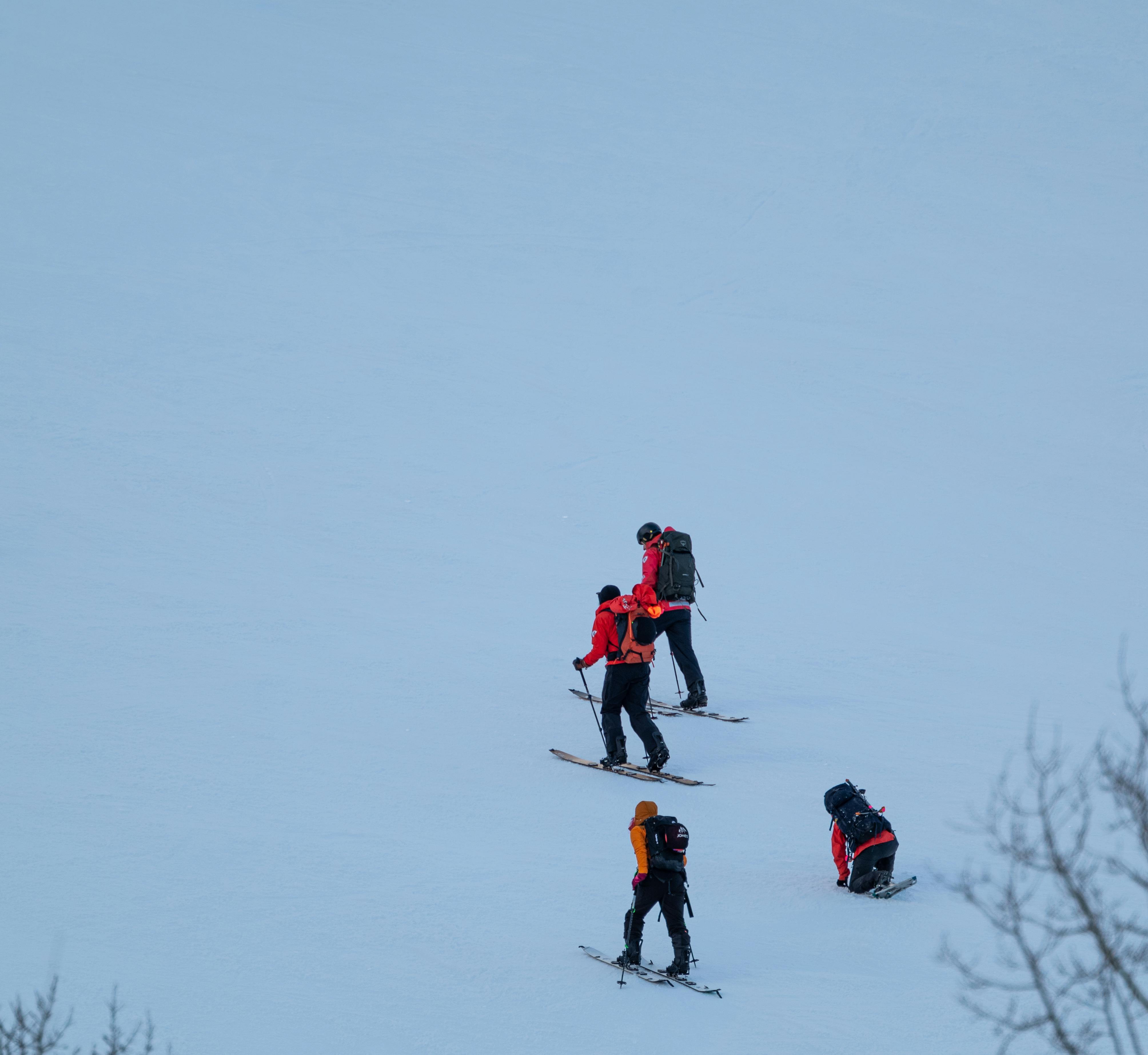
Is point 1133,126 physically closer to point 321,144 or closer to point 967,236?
point 967,236

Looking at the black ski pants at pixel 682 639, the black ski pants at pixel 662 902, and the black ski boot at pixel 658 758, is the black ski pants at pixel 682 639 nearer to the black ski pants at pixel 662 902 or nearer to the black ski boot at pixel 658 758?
the black ski boot at pixel 658 758

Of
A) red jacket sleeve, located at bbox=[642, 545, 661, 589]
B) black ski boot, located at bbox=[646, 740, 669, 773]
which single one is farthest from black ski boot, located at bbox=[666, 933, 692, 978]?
red jacket sleeve, located at bbox=[642, 545, 661, 589]

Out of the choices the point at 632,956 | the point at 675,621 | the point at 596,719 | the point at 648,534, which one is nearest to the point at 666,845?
the point at 632,956

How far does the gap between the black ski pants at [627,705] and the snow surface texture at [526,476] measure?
399 mm

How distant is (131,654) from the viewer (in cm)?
1154

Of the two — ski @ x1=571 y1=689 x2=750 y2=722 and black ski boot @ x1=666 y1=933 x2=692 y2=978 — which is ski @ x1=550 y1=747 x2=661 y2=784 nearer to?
ski @ x1=571 y1=689 x2=750 y2=722

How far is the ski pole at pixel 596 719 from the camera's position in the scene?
31.7ft

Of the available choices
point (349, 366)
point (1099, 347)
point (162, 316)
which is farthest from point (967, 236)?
point (162, 316)

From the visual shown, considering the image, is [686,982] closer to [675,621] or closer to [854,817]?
[854,817]

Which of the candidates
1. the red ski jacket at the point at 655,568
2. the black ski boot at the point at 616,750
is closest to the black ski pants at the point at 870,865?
the black ski boot at the point at 616,750

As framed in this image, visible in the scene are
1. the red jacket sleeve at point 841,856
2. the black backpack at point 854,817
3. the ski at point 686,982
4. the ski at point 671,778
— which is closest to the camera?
the ski at point 686,982

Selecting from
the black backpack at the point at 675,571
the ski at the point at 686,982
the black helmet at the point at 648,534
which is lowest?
the ski at the point at 686,982

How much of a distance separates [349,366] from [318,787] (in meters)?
15.6

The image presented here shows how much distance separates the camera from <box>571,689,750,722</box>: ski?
11047 millimetres
